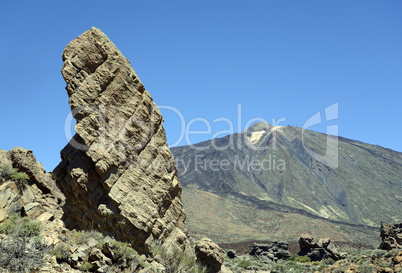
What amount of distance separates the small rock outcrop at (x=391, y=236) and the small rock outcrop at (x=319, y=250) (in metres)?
5.79

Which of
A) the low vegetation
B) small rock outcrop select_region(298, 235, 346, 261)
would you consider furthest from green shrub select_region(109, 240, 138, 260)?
small rock outcrop select_region(298, 235, 346, 261)

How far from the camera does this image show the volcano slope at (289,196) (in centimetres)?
10031

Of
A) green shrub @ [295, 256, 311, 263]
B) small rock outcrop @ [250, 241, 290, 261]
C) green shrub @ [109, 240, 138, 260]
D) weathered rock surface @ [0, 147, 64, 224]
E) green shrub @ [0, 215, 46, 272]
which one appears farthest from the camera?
small rock outcrop @ [250, 241, 290, 261]

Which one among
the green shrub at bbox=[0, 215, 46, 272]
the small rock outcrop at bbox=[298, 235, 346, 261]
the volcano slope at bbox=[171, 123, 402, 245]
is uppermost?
the volcano slope at bbox=[171, 123, 402, 245]

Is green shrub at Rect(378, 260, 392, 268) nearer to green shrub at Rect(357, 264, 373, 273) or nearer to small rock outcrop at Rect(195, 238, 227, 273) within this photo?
green shrub at Rect(357, 264, 373, 273)

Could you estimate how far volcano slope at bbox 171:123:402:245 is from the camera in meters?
100

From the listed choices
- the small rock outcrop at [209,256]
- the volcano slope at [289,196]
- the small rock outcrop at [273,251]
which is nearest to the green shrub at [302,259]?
the small rock outcrop at [273,251]

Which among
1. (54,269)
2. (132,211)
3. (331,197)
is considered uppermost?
(331,197)

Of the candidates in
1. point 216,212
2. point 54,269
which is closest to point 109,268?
point 54,269

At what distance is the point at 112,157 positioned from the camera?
15.3m

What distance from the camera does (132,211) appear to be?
1501 centimetres

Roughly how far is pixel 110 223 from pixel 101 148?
297 cm

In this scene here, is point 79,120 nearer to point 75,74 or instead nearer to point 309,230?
point 75,74

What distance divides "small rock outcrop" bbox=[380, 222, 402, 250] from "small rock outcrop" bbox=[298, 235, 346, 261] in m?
5.79
